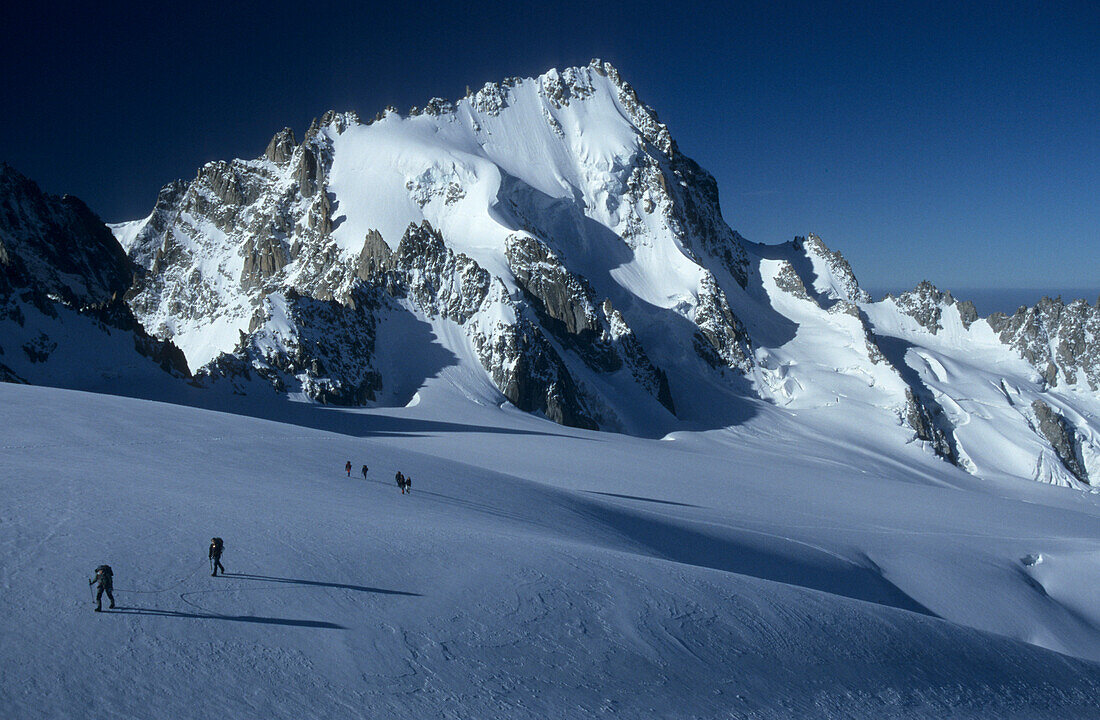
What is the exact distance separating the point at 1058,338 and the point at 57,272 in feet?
469

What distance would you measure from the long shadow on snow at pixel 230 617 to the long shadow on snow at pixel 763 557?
1145 centimetres

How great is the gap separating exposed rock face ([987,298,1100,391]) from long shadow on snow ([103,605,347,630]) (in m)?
135

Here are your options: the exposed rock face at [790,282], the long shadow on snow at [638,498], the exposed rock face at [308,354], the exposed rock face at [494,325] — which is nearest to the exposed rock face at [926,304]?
the exposed rock face at [790,282]

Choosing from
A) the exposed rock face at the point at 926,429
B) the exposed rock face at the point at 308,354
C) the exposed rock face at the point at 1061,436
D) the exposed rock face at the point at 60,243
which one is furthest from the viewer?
the exposed rock face at the point at 1061,436

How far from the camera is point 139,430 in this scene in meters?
25.2

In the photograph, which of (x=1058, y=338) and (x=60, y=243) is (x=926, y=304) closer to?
(x=1058, y=338)

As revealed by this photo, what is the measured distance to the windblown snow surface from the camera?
1001cm

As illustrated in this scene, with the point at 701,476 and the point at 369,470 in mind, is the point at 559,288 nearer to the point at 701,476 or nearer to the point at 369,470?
the point at 701,476

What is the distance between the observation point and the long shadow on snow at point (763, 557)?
70.3 ft

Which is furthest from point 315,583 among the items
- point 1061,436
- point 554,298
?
point 1061,436

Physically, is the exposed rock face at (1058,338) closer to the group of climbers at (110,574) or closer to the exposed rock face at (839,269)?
the exposed rock face at (839,269)

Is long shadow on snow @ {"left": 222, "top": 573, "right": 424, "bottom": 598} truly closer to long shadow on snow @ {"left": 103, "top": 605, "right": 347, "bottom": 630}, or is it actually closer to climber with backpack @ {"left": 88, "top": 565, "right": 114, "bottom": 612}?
long shadow on snow @ {"left": 103, "top": 605, "right": 347, "bottom": 630}

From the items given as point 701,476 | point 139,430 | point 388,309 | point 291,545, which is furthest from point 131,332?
point 291,545

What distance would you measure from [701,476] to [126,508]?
1137 inches
